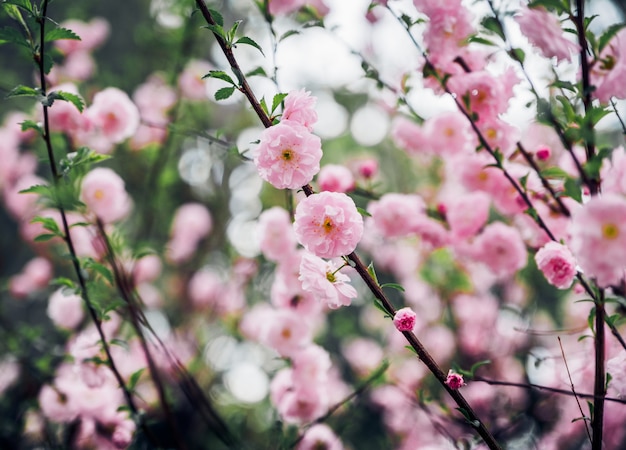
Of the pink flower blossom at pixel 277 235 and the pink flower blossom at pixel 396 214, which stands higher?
the pink flower blossom at pixel 277 235

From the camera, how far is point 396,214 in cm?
183

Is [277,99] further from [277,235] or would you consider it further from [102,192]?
[102,192]

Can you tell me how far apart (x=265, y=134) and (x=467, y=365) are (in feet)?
6.90

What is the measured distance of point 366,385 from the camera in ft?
4.95

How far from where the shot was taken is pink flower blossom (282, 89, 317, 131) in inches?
40.0

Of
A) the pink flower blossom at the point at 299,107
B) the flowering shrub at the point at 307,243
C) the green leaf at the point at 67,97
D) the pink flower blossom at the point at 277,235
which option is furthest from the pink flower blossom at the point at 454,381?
the green leaf at the point at 67,97

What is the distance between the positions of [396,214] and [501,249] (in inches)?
16.2

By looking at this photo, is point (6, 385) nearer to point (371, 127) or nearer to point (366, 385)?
point (366, 385)

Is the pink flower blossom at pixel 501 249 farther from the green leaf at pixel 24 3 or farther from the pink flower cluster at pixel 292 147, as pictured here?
the green leaf at pixel 24 3

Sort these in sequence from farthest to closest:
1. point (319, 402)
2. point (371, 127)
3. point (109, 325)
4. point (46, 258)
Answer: point (371, 127) < point (46, 258) < point (109, 325) < point (319, 402)

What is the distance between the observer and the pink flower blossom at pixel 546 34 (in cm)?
101

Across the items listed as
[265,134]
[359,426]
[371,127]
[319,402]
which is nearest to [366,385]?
[319,402]

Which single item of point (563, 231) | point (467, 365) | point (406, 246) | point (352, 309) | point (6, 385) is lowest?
point (352, 309)

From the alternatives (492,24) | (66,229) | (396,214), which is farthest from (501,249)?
(66,229)
